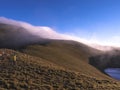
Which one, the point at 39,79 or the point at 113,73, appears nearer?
the point at 39,79

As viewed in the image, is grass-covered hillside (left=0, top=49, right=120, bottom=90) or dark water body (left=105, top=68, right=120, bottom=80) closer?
grass-covered hillside (left=0, top=49, right=120, bottom=90)

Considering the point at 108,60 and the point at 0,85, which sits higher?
the point at 108,60

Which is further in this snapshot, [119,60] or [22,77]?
[119,60]

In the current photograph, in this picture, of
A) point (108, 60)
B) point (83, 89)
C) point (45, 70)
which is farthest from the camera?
point (108, 60)

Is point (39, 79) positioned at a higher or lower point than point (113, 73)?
lower

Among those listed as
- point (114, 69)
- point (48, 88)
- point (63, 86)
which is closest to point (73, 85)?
point (63, 86)

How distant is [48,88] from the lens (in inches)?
979

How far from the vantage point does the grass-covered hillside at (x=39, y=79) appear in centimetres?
2503

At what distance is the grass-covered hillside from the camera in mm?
25031

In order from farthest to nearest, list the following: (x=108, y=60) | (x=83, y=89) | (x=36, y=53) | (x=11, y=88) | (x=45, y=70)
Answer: (x=108, y=60) → (x=36, y=53) → (x=45, y=70) → (x=83, y=89) → (x=11, y=88)

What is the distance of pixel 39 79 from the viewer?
89.4ft

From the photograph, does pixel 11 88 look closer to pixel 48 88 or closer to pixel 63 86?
pixel 48 88

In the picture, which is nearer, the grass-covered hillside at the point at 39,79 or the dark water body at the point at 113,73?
the grass-covered hillside at the point at 39,79

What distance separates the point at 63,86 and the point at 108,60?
120ft
